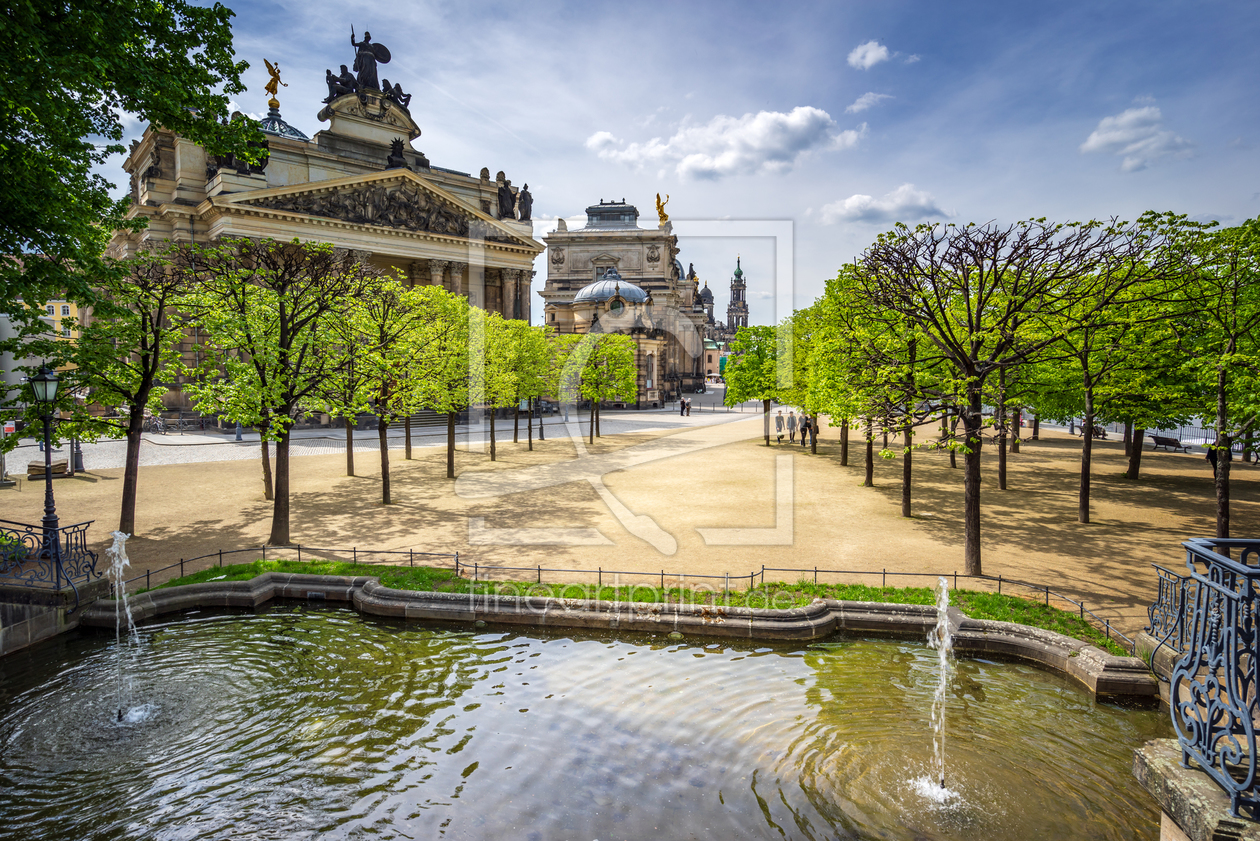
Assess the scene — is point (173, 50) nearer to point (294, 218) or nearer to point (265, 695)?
point (265, 695)

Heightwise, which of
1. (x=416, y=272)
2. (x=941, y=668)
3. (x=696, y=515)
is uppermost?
(x=416, y=272)

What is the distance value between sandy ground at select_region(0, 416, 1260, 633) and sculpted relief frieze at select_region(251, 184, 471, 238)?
26675 mm

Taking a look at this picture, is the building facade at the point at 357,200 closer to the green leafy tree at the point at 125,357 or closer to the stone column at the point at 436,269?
the stone column at the point at 436,269

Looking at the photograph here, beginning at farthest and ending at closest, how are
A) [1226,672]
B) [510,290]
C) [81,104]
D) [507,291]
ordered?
[510,290] → [507,291] → [81,104] → [1226,672]

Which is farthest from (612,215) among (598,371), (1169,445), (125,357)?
(125,357)

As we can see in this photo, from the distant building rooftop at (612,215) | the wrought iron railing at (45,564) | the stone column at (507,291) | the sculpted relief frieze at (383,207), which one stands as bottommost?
the wrought iron railing at (45,564)

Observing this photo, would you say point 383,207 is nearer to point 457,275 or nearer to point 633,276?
point 457,275

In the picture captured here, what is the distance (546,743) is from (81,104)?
12916 mm

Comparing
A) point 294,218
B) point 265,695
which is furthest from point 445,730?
point 294,218

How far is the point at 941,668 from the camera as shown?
995 cm

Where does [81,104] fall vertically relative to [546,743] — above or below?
above

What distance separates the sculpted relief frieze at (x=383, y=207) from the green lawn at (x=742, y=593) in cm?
4305

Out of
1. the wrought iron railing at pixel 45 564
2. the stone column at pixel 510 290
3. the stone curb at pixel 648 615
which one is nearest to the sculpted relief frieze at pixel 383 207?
the stone column at pixel 510 290

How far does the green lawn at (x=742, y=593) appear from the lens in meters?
11.2
